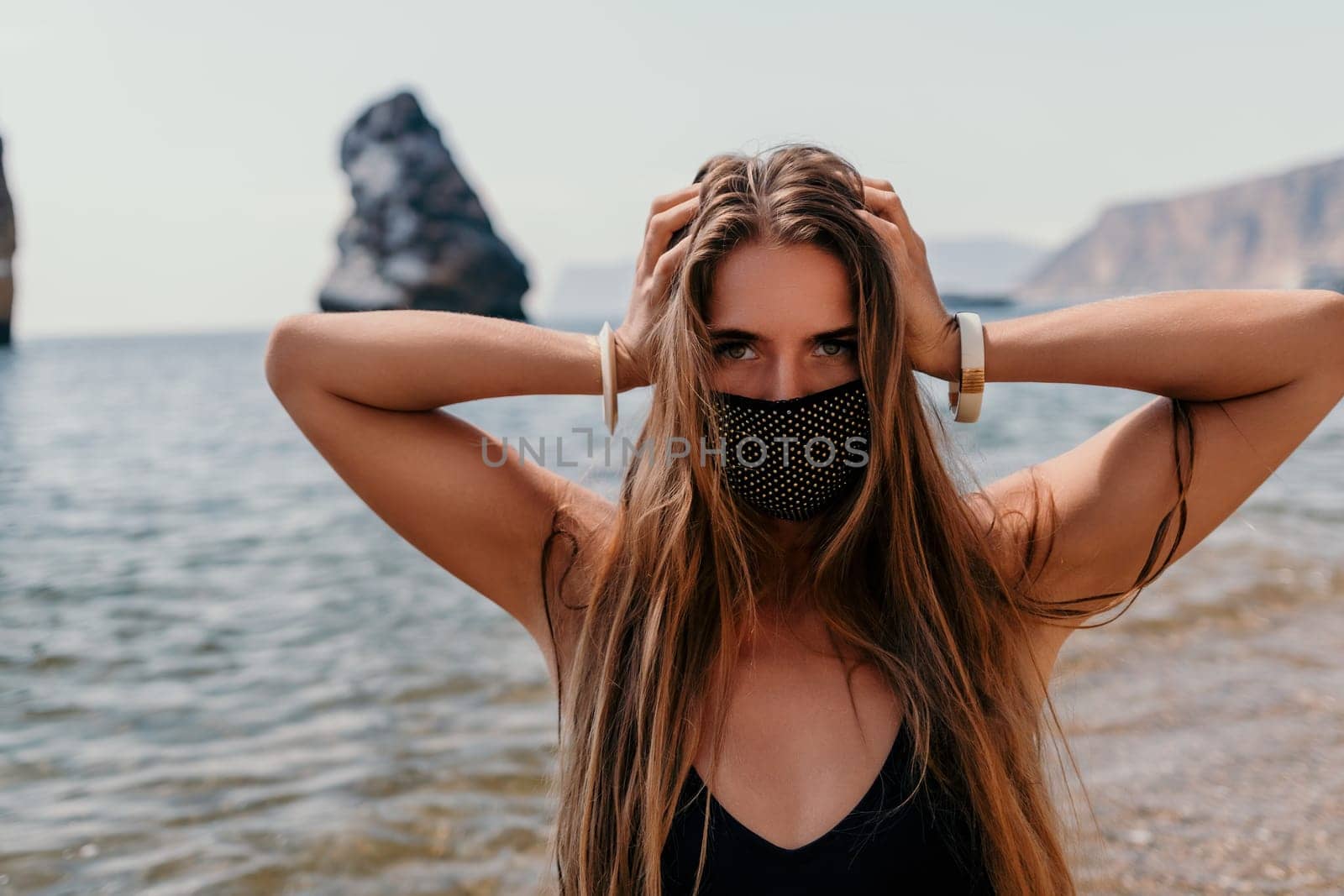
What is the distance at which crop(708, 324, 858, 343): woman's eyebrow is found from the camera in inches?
74.7

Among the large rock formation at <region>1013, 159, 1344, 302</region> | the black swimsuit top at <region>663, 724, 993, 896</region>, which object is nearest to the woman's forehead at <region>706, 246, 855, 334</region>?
the black swimsuit top at <region>663, 724, 993, 896</region>

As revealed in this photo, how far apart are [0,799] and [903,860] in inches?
149

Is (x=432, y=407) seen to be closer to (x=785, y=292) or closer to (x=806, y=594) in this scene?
(x=785, y=292)

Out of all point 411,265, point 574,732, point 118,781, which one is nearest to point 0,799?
point 118,781

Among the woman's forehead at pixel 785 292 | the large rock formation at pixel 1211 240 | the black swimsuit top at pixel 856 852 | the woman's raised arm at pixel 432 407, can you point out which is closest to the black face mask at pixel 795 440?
the woman's forehead at pixel 785 292

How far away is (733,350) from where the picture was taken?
1.95 m

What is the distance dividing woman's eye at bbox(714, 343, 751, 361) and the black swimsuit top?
765 mm

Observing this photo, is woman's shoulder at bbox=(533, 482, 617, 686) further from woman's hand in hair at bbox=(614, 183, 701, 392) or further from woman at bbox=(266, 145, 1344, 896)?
woman's hand in hair at bbox=(614, 183, 701, 392)

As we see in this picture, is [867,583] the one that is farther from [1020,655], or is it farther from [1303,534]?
[1303,534]

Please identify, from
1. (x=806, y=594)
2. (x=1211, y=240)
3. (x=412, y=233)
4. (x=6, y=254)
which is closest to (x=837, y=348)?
(x=806, y=594)

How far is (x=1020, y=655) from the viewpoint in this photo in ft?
6.73

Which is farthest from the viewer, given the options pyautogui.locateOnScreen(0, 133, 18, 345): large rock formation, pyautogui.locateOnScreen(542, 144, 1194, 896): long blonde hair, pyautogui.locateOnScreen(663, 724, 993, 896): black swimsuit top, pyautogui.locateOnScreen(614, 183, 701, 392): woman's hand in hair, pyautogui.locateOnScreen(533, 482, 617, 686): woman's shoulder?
pyautogui.locateOnScreen(0, 133, 18, 345): large rock formation

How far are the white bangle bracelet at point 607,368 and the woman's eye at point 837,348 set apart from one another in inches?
15.7

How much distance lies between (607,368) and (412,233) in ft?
193
